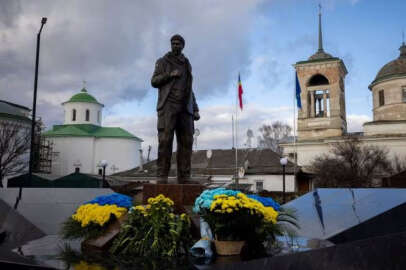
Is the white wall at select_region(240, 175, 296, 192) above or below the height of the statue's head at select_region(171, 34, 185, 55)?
below

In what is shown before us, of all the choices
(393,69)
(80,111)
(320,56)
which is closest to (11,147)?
(80,111)

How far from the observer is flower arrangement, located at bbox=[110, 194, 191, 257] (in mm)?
5016

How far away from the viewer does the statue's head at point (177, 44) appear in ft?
24.2

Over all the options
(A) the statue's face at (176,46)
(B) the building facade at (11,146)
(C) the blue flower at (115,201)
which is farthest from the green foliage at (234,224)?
(B) the building facade at (11,146)

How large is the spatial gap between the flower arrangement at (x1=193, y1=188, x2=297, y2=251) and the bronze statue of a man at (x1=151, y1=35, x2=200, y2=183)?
8.35 ft

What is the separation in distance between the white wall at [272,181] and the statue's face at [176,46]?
1342 inches

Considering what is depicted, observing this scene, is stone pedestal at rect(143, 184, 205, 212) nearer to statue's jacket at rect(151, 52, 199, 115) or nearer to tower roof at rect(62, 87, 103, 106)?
statue's jacket at rect(151, 52, 199, 115)

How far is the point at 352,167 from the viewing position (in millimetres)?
38406

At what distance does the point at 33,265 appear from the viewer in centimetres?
421

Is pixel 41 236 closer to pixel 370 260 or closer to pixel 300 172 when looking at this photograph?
pixel 370 260

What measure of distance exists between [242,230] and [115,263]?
A: 1594mm

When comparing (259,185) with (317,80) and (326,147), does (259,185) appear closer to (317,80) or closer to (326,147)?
(326,147)

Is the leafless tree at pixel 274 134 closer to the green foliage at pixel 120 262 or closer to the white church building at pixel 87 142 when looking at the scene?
the white church building at pixel 87 142

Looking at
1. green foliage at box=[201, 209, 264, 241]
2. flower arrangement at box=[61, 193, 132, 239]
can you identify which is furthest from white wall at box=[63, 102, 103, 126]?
green foliage at box=[201, 209, 264, 241]
